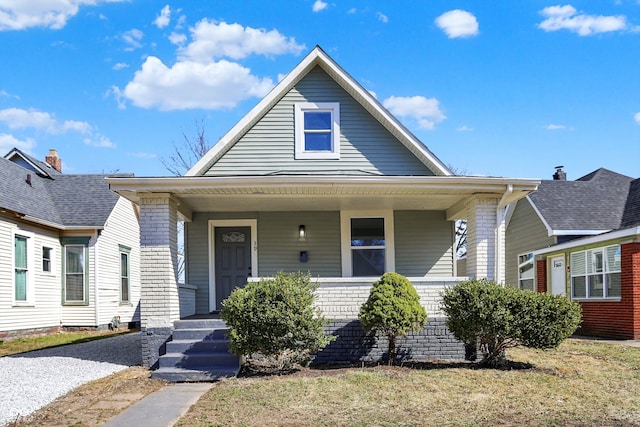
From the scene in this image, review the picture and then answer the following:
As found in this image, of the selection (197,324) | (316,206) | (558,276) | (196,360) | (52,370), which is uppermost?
(316,206)

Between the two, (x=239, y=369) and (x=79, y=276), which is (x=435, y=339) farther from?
(x=79, y=276)

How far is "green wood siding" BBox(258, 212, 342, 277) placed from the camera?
12.1 m

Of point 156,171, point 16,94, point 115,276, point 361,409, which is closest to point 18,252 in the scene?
point 115,276

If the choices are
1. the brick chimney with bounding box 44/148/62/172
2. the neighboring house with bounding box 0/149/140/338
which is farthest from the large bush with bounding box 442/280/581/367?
the brick chimney with bounding box 44/148/62/172

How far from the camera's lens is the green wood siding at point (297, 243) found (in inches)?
475

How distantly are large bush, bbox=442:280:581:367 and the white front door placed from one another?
30.5ft

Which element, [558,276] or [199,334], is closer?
[199,334]

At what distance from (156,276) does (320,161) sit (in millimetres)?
4402

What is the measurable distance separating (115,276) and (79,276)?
157 cm

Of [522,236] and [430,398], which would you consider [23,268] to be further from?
[522,236]

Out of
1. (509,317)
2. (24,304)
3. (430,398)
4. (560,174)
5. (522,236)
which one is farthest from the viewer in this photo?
(560,174)

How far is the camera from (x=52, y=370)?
8938 mm

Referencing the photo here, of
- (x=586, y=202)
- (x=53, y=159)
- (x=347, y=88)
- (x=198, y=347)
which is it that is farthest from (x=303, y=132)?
(x=53, y=159)

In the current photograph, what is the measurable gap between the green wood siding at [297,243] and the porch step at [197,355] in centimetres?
303
